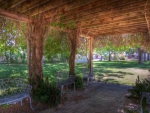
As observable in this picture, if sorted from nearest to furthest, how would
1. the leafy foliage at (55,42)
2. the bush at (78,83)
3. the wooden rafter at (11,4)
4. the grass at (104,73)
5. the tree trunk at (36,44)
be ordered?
the wooden rafter at (11,4)
the tree trunk at (36,44)
the bush at (78,83)
the leafy foliage at (55,42)
the grass at (104,73)

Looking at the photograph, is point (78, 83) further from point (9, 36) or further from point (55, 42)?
point (9, 36)

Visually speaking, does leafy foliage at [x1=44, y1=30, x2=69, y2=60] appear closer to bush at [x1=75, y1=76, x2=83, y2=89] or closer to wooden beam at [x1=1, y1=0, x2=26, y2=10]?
bush at [x1=75, y1=76, x2=83, y2=89]

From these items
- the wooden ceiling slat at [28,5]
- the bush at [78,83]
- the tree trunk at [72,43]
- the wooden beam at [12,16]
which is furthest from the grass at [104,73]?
the wooden ceiling slat at [28,5]

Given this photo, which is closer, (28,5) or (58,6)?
(28,5)

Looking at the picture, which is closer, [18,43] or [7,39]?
[7,39]

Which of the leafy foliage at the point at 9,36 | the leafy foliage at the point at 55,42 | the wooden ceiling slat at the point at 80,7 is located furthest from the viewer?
the leafy foliage at the point at 55,42

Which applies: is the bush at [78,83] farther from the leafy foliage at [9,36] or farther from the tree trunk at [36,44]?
the leafy foliage at [9,36]

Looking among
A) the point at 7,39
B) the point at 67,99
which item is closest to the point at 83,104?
the point at 67,99

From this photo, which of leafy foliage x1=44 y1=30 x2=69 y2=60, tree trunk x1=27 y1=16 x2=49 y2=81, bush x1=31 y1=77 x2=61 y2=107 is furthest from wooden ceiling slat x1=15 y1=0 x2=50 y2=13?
leafy foliage x1=44 y1=30 x2=69 y2=60

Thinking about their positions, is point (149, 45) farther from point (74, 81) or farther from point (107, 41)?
point (74, 81)

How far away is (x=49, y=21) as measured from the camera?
12.6 ft

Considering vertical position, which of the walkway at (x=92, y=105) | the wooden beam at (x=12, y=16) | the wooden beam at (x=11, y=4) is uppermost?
the wooden beam at (x=11, y=4)

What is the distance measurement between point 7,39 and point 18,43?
61cm

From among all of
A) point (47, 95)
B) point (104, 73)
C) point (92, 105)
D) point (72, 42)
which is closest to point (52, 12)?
point (72, 42)
